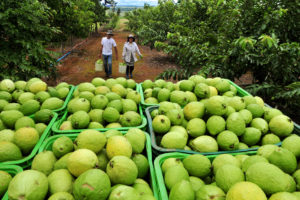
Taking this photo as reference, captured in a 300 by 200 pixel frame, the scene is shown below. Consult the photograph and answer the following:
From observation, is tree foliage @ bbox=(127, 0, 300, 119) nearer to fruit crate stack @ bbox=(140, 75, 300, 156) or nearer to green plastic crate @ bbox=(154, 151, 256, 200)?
fruit crate stack @ bbox=(140, 75, 300, 156)

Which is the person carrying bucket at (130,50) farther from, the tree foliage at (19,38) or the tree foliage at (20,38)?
the tree foliage at (19,38)

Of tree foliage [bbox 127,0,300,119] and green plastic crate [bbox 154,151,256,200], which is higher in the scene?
tree foliage [bbox 127,0,300,119]

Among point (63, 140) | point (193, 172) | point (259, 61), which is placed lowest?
point (193, 172)

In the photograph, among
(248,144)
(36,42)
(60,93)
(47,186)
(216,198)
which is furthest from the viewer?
(36,42)

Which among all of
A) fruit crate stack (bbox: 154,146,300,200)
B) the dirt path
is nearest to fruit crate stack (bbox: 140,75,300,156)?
fruit crate stack (bbox: 154,146,300,200)

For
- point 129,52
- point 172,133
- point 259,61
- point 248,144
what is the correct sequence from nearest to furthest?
point 172,133 < point 248,144 < point 259,61 < point 129,52

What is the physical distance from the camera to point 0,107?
2867mm

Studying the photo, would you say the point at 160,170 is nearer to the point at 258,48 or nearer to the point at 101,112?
the point at 101,112

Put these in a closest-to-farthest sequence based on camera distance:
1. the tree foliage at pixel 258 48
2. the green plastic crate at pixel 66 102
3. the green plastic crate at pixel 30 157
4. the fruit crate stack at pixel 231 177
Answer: the fruit crate stack at pixel 231 177, the green plastic crate at pixel 30 157, the green plastic crate at pixel 66 102, the tree foliage at pixel 258 48

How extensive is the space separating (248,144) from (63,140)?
225 centimetres

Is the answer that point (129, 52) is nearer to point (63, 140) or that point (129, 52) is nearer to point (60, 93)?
point (60, 93)

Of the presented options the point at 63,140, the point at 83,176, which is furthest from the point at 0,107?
the point at 83,176

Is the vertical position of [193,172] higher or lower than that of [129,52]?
lower

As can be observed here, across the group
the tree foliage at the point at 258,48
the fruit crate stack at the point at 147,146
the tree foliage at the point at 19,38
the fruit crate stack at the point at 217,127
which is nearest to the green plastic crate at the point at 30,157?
the fruit crate stack at the point at 147,146
